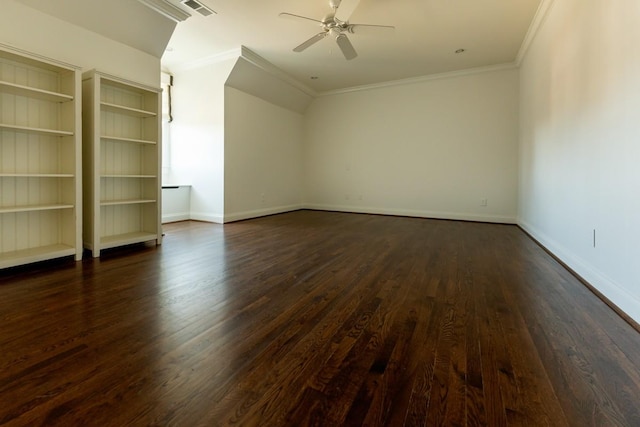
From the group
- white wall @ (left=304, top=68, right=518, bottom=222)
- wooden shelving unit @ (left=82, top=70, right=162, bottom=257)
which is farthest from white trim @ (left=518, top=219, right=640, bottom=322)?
wooden shelving unit @ (left=82, top=70, right=162, bottom=257)

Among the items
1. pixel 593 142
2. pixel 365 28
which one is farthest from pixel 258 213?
pixel 593 142

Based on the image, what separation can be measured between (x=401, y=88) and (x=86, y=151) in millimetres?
5488

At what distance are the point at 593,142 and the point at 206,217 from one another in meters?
5.15

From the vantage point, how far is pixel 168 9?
3.43 metres

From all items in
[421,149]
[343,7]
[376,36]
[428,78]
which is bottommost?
[421,149]

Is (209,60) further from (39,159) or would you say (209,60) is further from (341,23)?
(39,159)

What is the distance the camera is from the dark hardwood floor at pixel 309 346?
104 cm

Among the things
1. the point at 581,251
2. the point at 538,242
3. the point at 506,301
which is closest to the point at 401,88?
the point at 538,242

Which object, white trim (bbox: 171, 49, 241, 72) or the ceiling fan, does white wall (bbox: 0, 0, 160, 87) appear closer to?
white trim (bbox: 171, 49, 241, 72)

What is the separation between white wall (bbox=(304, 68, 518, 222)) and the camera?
5469 millimetres

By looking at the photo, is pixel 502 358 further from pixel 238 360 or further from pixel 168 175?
pixel 168 175

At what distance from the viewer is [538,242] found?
3777mm

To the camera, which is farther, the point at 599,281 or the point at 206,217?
the point at 206,217

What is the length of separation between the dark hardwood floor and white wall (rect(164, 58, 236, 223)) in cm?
262
